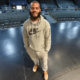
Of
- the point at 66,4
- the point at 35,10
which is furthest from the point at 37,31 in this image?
the point at 66,4

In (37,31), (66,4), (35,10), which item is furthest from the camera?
(66,4)

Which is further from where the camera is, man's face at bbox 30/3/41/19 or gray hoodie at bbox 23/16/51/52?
gray hoodie at bbox 23/16/51/52

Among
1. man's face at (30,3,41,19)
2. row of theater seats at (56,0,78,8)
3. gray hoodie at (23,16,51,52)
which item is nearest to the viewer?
man's face at (30,3,41,19)

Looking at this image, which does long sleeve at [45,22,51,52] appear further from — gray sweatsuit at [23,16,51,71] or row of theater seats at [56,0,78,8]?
row of theater seats at [56,0,78,8]

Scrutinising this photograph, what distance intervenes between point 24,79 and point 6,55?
3.05 feet

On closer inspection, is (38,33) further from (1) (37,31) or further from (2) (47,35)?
(2) (47,35)

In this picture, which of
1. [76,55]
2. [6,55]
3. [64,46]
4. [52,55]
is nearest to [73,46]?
[64,46]

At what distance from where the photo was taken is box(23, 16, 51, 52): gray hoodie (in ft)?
4.12

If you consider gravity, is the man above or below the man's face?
below

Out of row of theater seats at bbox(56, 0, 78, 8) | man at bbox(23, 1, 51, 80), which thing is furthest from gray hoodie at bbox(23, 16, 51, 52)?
row of theater seats at bbox(56, 0, 78, 8)

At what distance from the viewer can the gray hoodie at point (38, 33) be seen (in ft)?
4.12

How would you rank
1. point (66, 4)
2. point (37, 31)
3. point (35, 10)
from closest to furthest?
1. point (35, 10)
2. point (37, 31)
3. point (66, 4)

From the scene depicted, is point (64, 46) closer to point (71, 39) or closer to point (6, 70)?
point (71, 39)

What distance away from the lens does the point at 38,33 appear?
129 centimetres
